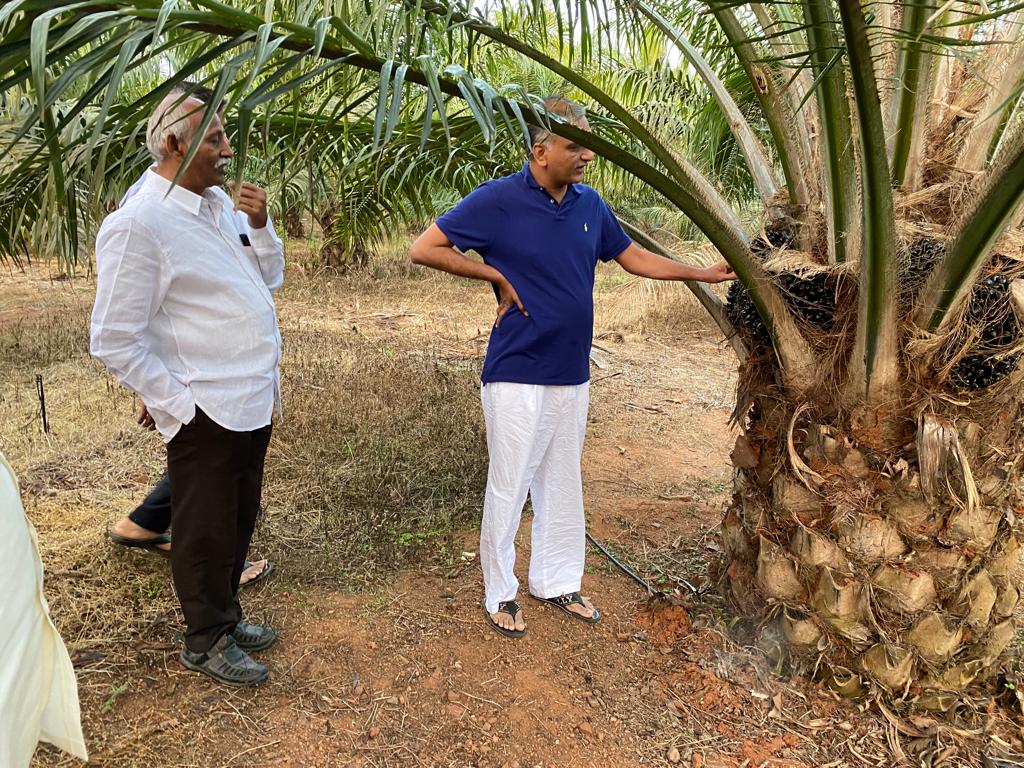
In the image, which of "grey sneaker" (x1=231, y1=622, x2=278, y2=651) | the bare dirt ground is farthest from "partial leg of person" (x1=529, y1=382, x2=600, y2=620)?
"grey sneaker" (x1=231, y1=622, x2=278, y2=651)

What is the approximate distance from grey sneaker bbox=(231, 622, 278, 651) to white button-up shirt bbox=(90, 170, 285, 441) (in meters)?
0.81

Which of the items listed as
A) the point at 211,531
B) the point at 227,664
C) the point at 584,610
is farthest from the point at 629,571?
A: the point at 211,531

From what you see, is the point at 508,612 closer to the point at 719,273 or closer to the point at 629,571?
the point at 629,571

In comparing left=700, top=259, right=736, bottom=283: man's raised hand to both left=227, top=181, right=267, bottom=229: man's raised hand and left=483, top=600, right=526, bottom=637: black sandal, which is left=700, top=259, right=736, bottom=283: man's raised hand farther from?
left=227, top=181, right=267, bottom=229: man's raised hand

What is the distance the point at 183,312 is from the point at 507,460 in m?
1.13

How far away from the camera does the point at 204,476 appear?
7.49 feet

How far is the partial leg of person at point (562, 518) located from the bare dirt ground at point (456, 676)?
0.10m

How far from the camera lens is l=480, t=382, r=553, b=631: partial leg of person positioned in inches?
102

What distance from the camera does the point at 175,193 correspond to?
2.16 metres

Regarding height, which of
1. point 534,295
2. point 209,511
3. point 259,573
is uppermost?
point 534,295

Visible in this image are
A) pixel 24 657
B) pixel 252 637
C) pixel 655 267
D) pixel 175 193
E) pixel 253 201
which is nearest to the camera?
pixel 24 657

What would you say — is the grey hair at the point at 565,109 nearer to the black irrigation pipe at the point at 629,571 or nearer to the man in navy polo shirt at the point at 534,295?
the man in navy polo shirt at the point at 534,295

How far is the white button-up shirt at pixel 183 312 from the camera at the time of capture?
2.06 metres

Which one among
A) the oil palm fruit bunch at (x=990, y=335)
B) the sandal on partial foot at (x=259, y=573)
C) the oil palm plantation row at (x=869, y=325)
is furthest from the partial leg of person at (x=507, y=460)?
the oil palm fruit bunch at (x=990, y=335)
